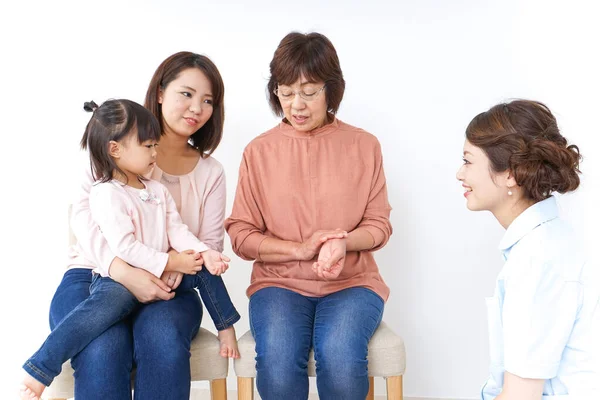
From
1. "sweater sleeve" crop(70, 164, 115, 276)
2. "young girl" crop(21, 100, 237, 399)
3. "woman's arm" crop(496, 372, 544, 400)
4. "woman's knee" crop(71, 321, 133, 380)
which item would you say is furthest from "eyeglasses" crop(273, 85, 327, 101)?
"woman's arm" crop(496, 372, 544, 400)

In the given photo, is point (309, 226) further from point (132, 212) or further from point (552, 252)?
point (552, 252)

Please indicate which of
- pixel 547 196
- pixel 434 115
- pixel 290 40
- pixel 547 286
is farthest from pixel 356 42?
pixel 547 286

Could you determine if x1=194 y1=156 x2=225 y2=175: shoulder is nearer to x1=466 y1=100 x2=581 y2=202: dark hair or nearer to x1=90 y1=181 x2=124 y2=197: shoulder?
x1=90 y1=181 x2=124 y2=197: shoulder

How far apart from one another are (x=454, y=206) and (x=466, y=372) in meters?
0.65

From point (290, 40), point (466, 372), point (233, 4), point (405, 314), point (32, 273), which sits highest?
point (233, 4)

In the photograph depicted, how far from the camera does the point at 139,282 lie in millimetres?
1865

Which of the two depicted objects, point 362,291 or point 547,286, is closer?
point 547,286

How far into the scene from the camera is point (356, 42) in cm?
263

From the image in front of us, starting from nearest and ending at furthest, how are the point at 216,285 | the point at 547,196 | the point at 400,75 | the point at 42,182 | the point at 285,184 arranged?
the point at 547,196
the point at 216,285
the point at 285,184
the point at 400,75
the point at 42,182

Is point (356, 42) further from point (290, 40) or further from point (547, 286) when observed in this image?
point (547, 286)

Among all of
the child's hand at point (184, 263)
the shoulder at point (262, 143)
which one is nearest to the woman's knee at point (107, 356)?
the child's hand at point (184, 263)

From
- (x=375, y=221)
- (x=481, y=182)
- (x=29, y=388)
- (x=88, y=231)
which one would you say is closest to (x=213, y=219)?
(x=88, y=231)

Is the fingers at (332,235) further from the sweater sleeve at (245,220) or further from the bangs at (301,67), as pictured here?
the bangs at (301,67)

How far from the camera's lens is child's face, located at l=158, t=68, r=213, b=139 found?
6.89ft
